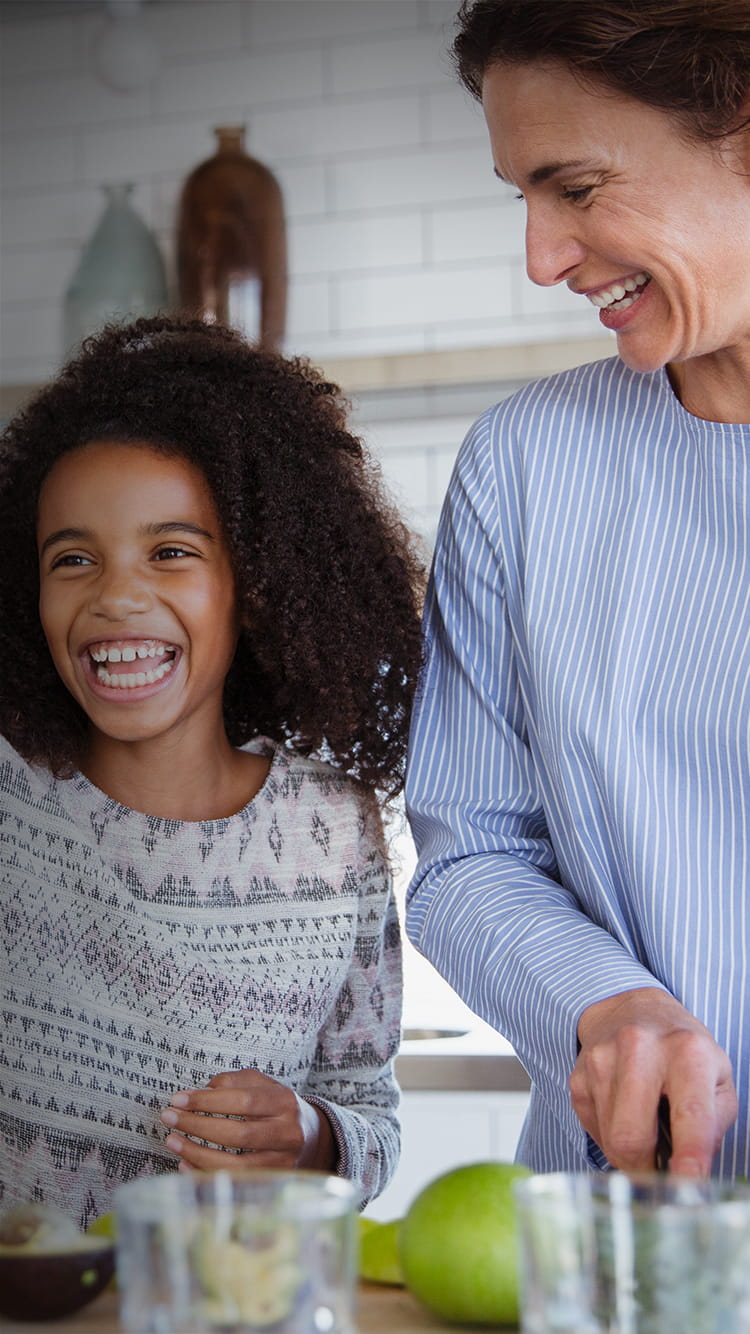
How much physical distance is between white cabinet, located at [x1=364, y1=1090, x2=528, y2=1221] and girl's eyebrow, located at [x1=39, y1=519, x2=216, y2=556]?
1.35 metres

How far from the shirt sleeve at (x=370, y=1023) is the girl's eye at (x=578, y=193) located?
0.56m

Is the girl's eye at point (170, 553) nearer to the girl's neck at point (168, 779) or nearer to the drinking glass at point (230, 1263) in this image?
the girl's neck at point (168, 779)

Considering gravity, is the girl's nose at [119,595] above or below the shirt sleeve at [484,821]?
above

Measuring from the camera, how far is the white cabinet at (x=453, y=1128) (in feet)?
7.68

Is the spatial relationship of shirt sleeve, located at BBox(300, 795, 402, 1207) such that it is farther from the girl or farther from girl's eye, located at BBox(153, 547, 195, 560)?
girl's eye, located at BBox(153, 547, 195, 560)

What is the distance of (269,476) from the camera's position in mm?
1316

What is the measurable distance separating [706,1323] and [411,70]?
108 inches

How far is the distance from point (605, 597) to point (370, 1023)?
44 centimetres

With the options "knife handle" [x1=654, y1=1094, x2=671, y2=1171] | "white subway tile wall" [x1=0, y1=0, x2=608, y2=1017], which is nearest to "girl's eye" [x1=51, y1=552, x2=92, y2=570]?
"knife handle" [x1=654, y1=1094, x2=671, y2=1171]

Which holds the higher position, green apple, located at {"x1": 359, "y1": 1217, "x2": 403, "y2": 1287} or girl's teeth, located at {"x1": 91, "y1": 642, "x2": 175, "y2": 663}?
girl's teeth, located at {"x1": 91, "y1": 642, "x2": 175, "y2": 663}

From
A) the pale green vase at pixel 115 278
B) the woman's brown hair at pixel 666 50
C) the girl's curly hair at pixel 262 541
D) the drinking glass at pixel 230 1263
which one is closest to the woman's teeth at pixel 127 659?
the girl's curly hair at pixel 262 541

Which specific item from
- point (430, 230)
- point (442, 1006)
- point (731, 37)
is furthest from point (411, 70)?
point (731, 37)

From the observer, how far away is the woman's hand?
70 cm

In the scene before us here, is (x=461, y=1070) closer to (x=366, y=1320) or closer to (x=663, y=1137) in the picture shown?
(x=663, y=1137)
